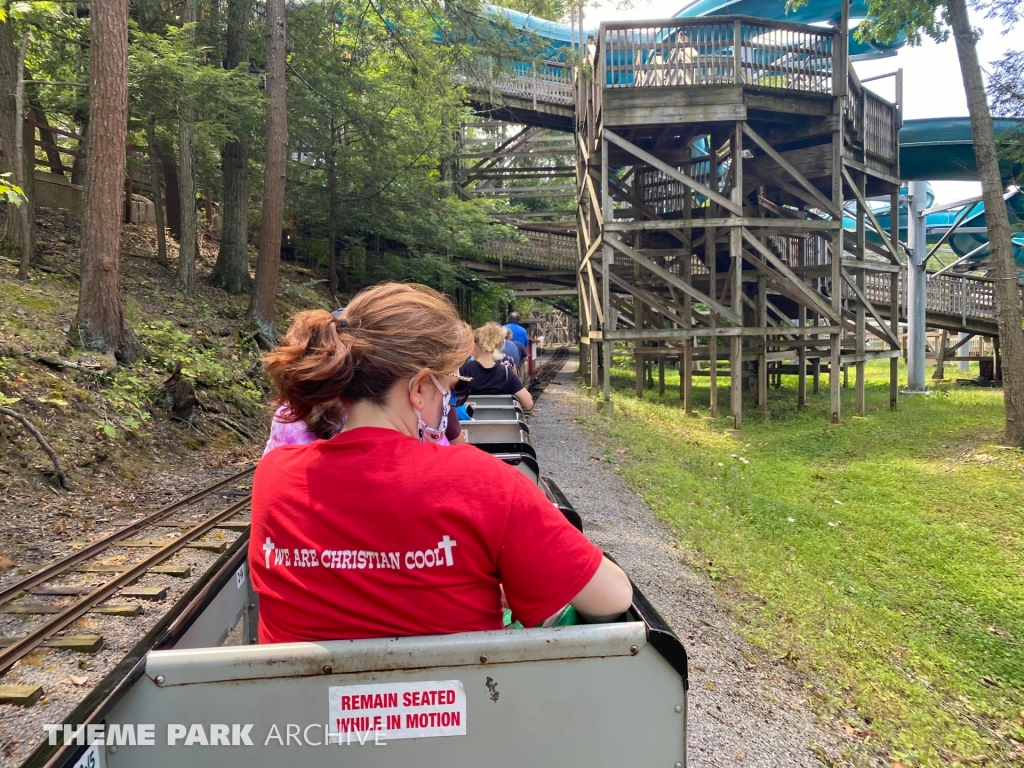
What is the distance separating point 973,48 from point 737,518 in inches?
356

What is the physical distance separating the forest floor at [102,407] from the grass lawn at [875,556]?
5.19m

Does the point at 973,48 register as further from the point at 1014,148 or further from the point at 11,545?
the point at 11,545

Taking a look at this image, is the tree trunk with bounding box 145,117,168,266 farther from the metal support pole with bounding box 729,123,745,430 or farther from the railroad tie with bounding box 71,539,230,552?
the metal support pole with bounding box 729,123,745,430

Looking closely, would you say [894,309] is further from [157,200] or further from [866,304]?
[157,200]

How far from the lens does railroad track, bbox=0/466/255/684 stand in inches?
150

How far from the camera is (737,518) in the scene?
7.25 m

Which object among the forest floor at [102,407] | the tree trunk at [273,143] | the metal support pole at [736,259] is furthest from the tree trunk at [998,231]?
the forest floor at [102,407]

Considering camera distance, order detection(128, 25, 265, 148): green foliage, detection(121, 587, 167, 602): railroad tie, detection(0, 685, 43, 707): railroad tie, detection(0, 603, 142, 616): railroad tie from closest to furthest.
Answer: detection(0, 685, 43, 707): railroad tie, detection(0, 603, 142, 616): railroad tie, detection(121, 587, 167, 602): railroad tie, detection(128, 25, 265, 148): green foliage

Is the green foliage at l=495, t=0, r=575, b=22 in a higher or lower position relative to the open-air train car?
higher

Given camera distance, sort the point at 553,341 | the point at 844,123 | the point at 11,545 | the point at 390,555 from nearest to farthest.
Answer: the point at 390,555, the point at 11,545, the point at 844,123, the point at 553,341

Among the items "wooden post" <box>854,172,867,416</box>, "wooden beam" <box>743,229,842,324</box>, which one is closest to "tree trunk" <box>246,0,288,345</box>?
"wooden beam" <box>743,229,842,324</box>

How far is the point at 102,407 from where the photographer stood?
7734mm

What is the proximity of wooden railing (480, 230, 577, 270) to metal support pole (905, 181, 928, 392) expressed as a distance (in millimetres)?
10726

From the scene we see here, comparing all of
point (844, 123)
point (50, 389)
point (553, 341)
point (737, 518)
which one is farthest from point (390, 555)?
point (553, 341)
